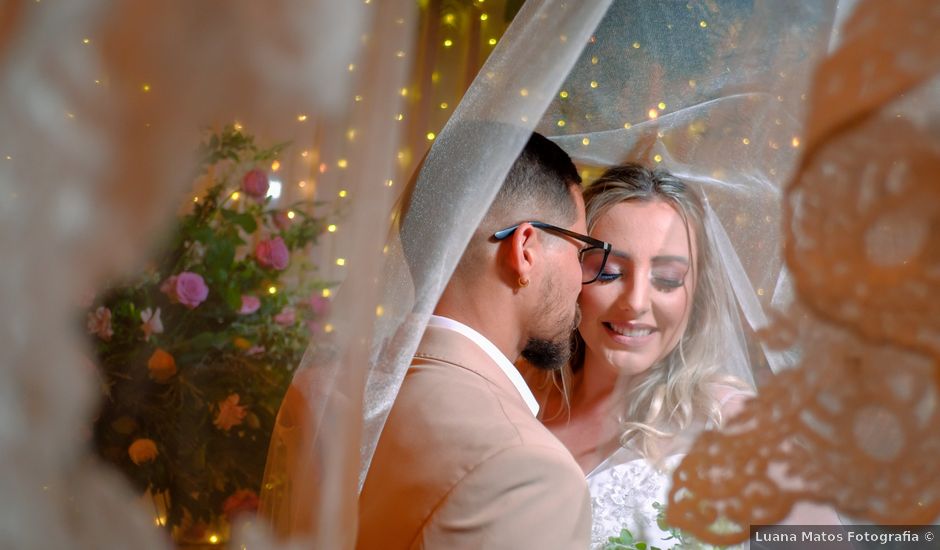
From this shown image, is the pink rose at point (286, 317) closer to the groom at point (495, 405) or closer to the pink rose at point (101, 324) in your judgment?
the pink rose at point (101, 324)

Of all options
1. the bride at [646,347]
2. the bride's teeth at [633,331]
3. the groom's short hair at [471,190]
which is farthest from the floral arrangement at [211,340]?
the bride's teeth at [633,331]

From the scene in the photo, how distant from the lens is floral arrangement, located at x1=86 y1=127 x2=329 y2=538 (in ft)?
1.97

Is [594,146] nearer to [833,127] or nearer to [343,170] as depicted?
[833,127]

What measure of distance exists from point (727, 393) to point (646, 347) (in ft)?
0.69

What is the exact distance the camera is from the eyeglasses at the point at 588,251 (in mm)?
1388

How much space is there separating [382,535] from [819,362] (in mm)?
631

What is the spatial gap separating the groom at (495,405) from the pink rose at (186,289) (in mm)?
557

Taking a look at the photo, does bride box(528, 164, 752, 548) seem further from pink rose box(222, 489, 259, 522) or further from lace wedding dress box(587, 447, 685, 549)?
pink rose box(222, 489, 259, 522)

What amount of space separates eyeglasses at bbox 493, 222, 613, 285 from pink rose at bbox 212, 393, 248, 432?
793mm

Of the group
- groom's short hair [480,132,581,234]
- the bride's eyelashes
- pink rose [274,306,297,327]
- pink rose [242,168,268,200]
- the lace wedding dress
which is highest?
pink rose [242,168,268,200]

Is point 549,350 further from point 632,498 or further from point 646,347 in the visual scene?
point 632,498

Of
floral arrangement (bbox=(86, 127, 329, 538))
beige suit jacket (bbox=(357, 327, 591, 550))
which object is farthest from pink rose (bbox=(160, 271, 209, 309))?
beige suit jacket (bbox=(357, 327, 591, 550))

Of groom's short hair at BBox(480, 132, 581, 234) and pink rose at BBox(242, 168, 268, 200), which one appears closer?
pink rose at BBox(242, 168, 268, 200)

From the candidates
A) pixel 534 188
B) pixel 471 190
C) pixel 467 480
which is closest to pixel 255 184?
pixel 471 190
